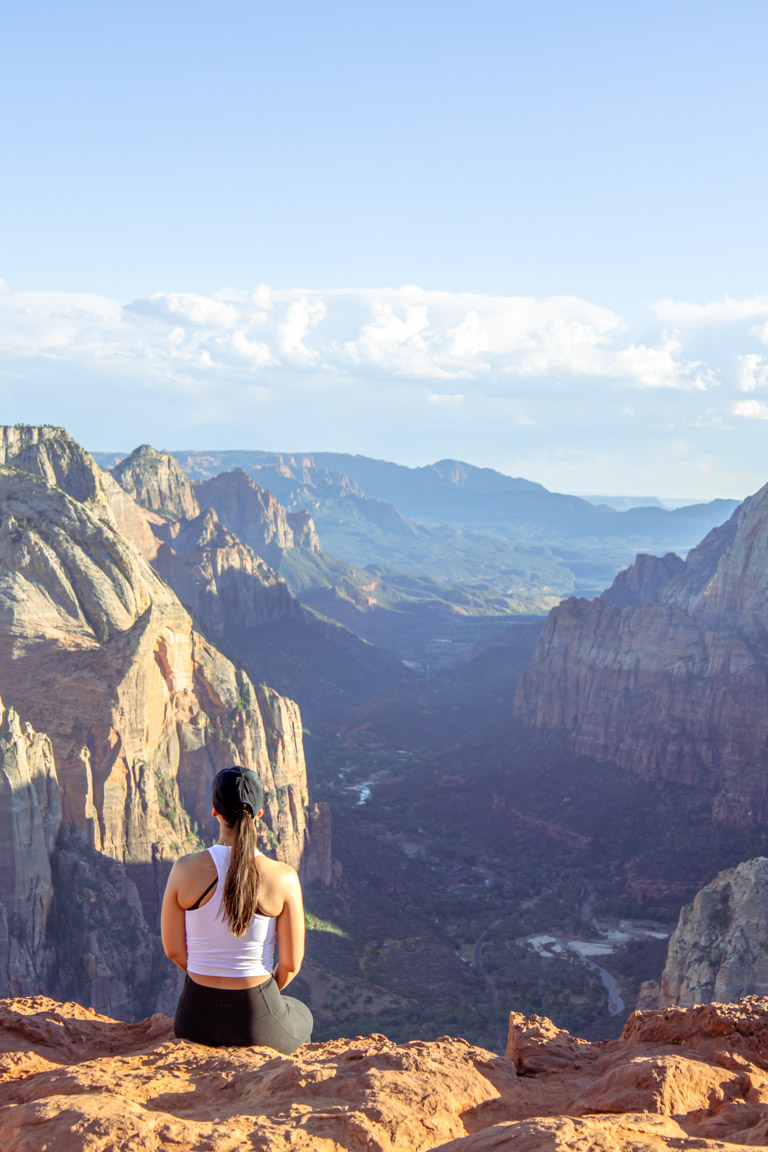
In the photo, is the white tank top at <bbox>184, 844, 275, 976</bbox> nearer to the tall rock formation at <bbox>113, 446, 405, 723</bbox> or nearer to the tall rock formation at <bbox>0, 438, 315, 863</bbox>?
the tall rock formation at <bbox>0, 438, 315, 863</bbox>

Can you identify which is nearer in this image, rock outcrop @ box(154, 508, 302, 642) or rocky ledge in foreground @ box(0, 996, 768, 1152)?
rocky ledge in foreground @ box(0, 996, 768, 1152)

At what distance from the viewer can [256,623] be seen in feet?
509

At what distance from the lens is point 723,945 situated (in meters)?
35.2

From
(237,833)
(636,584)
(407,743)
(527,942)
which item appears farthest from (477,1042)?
(636,584)

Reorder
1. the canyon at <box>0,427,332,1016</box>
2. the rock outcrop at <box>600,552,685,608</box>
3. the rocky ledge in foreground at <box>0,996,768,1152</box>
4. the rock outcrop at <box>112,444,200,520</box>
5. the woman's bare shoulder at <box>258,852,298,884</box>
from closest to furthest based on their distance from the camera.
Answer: the rocky ledge in foreground at <box>0,996,768,1152</box> → the woman's bare shoulder at <box>258,852,298,884</box> → the canyon at <box>0,427,332,1016</box> → the rock outcrop at <box>112,444,200,520</box> → the rock outcrop at <box>600,552,685,608</box>

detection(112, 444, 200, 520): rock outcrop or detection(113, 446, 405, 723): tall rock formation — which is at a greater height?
detection(112, 444, 200, 520): rock outcrop

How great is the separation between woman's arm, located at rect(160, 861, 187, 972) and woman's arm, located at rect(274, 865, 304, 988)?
107cm

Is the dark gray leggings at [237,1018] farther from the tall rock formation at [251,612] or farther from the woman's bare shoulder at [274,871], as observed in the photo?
the tall rock formation at [251,612]

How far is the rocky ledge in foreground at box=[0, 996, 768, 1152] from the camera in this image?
311 inches

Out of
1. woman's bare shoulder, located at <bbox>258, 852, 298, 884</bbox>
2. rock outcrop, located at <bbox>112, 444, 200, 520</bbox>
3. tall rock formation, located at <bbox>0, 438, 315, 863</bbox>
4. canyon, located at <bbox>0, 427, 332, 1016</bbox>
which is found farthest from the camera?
rock outcrop, located at <bbox>112, 444, 200, 520</bbox>

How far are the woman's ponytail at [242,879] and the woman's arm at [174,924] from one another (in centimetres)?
59

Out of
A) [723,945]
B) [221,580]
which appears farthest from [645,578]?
[723,945]

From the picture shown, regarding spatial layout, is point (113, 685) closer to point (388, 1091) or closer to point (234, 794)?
point (234, 794)

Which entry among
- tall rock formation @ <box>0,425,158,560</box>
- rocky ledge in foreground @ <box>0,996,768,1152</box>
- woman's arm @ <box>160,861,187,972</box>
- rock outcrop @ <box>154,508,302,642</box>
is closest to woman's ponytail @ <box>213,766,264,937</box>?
woman's arm @ <box>160,861,187,972</box>
